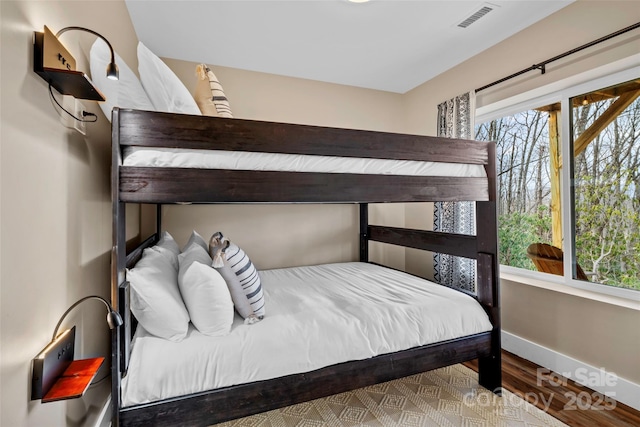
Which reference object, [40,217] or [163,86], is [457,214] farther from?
[40,217]

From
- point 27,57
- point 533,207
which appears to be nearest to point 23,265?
point 27,57

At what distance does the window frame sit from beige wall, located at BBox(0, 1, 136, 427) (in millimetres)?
2781

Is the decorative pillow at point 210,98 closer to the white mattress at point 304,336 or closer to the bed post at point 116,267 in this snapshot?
the bed post at point 116,267

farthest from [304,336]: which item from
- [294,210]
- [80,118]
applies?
[294,210]

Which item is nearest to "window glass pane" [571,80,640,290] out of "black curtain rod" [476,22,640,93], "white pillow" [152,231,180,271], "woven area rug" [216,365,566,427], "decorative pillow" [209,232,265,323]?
"black curtain rod" [476,22,640,93]

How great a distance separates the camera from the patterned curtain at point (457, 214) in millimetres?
2691

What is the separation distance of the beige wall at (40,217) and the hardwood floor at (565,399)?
2373mm

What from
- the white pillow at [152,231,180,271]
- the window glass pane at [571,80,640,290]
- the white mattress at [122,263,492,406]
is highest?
the window glass pane at [571,80,640,290]

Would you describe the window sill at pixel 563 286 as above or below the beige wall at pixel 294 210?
below

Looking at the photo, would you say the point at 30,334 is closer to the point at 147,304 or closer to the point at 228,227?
the point at 147,304

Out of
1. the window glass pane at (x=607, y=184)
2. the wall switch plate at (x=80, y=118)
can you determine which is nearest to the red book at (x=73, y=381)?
the wall switch plate at (x=80, y=118)

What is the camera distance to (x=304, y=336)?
4.78ft

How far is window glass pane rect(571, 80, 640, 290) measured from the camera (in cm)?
190

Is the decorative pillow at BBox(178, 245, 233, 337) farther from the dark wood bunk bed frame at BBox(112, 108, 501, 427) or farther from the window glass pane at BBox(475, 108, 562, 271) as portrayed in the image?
the window glass pane at BBox(475, 108, 562, 271)
